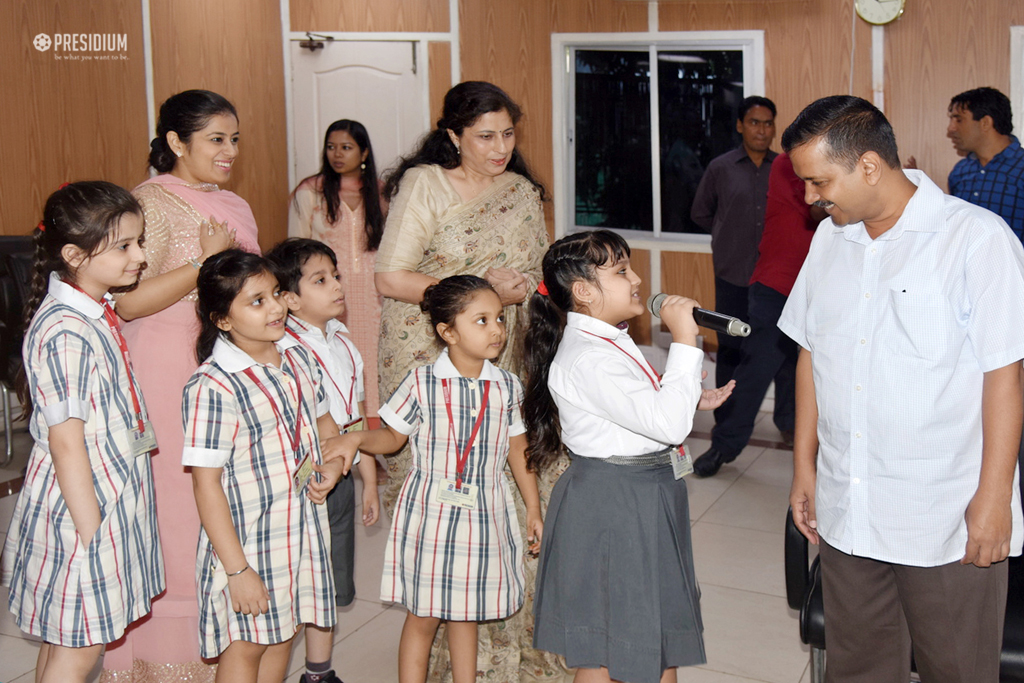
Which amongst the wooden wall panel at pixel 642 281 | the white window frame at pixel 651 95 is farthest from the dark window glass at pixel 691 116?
the wooden wall panel at pixel 642 281

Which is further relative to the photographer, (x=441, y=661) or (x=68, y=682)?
(x=441, y=661)

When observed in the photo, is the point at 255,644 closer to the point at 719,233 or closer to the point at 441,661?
the point at 441,661

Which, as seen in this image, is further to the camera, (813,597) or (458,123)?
(458,123)

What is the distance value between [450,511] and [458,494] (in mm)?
49

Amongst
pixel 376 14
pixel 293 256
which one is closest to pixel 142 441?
pixel 293 256

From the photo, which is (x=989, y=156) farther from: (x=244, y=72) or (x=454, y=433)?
(x=244, y=72)

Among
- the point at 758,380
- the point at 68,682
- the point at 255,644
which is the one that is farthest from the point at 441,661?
the point at 758,380

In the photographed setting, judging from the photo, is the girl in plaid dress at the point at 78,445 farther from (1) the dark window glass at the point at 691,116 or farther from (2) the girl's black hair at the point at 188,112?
(1) the dark window glass at the point at 691,116

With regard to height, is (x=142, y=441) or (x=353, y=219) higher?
(x=353, y=219)

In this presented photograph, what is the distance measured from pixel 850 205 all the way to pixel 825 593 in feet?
2.62

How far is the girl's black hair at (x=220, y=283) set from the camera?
2014 mm

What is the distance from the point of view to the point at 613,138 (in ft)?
20.6

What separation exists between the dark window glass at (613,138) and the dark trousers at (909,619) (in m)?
4.55

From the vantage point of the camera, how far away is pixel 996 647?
5.87 ft
